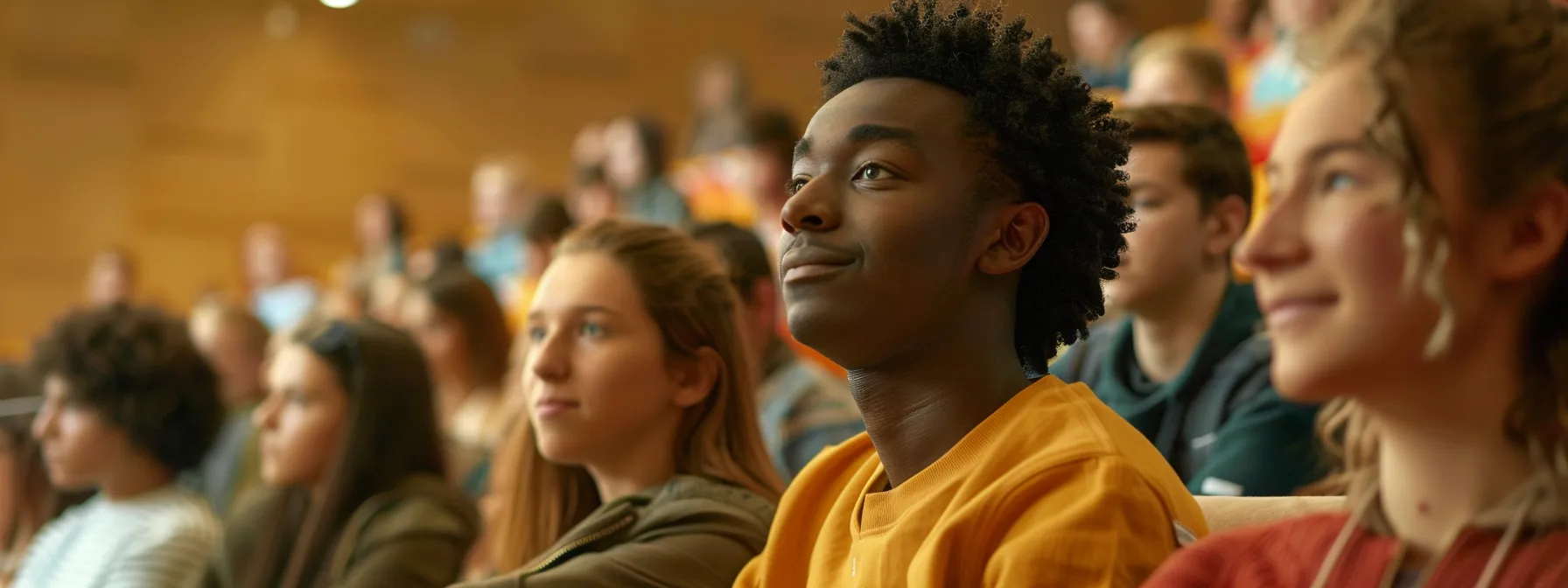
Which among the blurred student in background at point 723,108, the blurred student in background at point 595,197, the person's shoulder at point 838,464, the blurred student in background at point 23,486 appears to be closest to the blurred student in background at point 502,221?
the blurred student in background at point 595,197

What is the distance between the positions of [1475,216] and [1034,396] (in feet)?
1.73

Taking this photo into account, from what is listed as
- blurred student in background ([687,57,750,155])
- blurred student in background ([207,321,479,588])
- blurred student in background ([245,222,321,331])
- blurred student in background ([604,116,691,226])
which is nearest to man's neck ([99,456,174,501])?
blurred student in background ([207,321,479,588])

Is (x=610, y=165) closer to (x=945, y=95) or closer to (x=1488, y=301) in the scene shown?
(x=945, y=95)

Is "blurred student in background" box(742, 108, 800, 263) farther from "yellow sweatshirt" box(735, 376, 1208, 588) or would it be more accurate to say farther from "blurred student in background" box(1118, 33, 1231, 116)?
"yellow sweatshirt" box(735, 376, 1208, 588)

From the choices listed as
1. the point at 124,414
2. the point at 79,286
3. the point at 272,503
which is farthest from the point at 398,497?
the point at 79,286

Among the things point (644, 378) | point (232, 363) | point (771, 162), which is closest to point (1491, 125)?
point (644, 378)

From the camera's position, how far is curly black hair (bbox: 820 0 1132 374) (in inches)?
61.8

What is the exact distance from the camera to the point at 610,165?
278 inches

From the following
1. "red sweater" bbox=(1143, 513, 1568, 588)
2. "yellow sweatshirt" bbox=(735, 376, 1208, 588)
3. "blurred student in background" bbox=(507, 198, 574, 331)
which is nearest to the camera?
"red sweater" bbox=(1143, 513, 1568, 588)

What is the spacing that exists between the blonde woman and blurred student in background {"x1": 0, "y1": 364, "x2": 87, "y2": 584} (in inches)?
124

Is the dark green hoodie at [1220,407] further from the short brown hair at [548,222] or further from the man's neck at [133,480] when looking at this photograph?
the short brown hair at [548,222]

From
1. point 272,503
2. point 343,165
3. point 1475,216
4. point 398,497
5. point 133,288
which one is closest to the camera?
point 1475,216

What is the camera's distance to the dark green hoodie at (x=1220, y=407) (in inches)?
86.2

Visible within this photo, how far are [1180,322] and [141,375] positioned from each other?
206 cm
